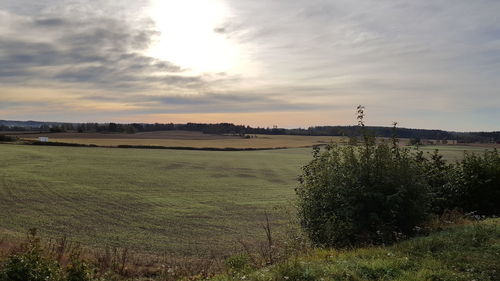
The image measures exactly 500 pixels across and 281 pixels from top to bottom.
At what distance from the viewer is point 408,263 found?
910cm

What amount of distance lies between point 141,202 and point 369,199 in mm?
23337

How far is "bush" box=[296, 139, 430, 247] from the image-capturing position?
1323 centimetres

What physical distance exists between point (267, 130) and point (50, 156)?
131 metres

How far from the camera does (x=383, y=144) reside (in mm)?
14930

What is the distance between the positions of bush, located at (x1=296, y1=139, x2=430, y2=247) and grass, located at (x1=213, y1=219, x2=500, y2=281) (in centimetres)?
202

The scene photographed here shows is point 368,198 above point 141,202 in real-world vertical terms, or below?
above

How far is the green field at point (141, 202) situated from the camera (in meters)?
22.2

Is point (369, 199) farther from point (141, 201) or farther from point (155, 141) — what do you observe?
point (155, 141)

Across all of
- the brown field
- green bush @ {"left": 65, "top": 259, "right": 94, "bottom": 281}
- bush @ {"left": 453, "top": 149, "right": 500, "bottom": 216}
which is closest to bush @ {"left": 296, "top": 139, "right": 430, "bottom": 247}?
bush @ {"left": 453, "top": 149, "right": 500, "bottom": 216}

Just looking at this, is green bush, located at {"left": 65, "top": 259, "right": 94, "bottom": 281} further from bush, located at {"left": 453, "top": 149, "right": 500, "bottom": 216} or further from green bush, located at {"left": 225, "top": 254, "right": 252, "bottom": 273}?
bush, located at {"left": 453, "top": 149, "right": 500, "bottom": 216}

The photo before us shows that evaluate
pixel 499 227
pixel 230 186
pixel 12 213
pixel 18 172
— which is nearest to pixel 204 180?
pixel 230 186

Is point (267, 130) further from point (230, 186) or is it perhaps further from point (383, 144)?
point (383, 144)

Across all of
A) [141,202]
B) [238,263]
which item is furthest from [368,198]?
[141,202]

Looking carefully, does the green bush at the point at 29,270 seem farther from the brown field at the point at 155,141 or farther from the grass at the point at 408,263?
the brown field at the point at 155,141
